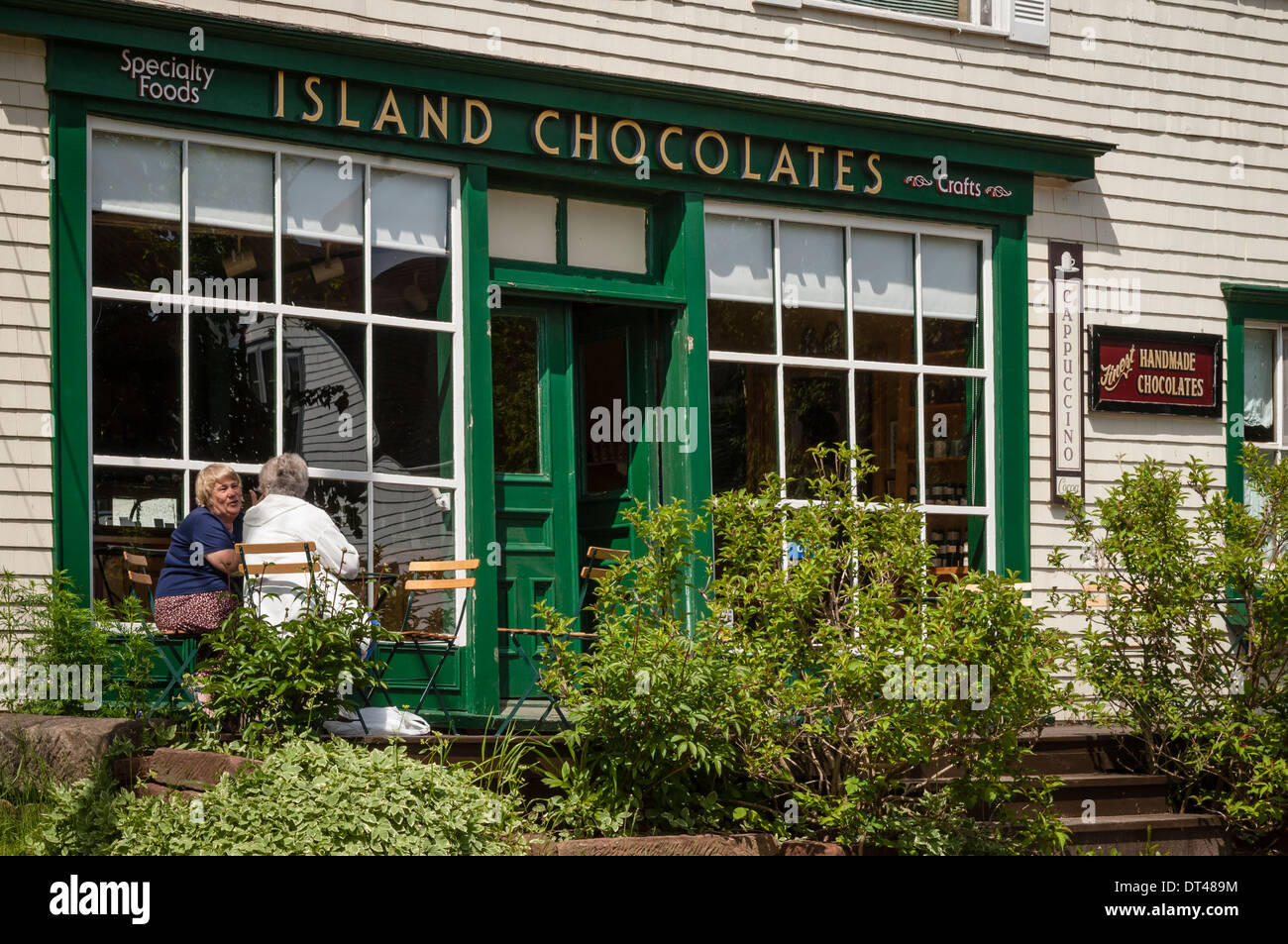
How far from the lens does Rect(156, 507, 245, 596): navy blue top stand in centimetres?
722

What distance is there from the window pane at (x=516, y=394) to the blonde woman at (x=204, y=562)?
5.71 feet

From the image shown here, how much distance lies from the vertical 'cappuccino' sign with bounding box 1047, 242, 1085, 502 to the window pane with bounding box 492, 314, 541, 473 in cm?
348

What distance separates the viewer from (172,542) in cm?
727

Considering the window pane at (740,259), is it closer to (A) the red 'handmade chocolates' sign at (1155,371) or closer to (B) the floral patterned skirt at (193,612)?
(A) the red 'handmade chocolates' sign at (1155,371)

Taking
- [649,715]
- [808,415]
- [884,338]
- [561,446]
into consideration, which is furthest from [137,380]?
[884,338]

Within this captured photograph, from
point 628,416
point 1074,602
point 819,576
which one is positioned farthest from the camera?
point 628,416

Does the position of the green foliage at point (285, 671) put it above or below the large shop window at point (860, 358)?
below

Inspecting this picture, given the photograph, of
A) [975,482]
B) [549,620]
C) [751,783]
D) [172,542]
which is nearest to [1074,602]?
[975,482]

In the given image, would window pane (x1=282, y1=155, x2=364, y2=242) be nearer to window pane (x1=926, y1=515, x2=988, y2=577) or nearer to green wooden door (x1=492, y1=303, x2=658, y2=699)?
→ green wooden door (x1=492, y1=303, x2=658, y2=699)

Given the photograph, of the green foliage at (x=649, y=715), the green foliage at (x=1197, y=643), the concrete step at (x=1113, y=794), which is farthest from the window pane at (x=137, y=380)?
the concrete step at (x=1113, y=794)

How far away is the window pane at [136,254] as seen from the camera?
7465 millimetres

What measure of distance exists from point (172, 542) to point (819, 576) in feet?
10.0

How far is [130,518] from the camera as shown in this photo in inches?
293

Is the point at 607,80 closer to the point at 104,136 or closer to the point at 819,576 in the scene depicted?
the point at 104,136
